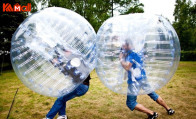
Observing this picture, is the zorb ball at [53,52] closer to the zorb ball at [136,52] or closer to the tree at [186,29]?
the zorb ball at [136,52]

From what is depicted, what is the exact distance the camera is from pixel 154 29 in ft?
7.11

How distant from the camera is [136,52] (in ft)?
7.06

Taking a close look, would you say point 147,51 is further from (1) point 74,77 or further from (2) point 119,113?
(2) point 119,113

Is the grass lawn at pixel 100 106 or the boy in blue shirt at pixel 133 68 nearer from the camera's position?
the boy in blue shirt at pixel 133 68

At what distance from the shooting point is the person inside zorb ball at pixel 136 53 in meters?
2.14

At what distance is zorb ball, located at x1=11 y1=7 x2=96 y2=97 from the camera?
2.10 m

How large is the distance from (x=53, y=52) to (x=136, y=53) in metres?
1.14

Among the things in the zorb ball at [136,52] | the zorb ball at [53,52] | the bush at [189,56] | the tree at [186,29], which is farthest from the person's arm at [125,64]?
the tree at [186,29]

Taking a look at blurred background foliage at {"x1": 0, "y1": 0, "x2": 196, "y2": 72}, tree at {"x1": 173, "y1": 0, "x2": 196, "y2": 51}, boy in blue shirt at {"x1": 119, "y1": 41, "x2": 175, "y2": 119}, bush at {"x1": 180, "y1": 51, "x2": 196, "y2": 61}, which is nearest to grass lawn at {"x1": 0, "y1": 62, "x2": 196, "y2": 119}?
boy in blue shirt at {"x1": 119, "y1": 41, "x2": 175, "y2": 119}

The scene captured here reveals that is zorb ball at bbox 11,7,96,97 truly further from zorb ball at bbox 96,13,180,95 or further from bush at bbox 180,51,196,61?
bush at bbox 180,51,196,61

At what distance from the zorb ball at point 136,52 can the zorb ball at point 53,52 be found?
236mm

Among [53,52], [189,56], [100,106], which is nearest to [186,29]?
[189,56]

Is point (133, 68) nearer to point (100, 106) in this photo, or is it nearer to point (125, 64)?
point (125, 64)

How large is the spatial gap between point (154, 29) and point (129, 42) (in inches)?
16.1
